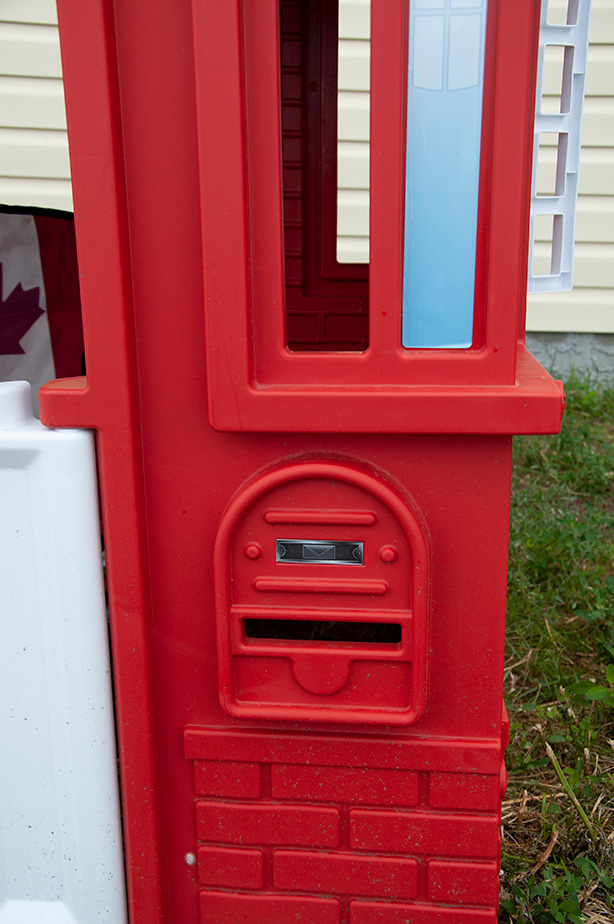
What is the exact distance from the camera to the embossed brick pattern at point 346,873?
1.12 m

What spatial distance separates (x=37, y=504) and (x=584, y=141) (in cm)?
388

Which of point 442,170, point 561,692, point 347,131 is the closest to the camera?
point 442,170

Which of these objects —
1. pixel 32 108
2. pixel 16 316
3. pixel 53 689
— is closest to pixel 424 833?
pixel 53 689

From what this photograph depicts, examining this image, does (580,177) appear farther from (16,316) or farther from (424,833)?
(424,833)

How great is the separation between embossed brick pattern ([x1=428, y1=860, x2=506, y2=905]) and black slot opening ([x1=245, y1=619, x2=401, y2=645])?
395mm

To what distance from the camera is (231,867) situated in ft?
3.76

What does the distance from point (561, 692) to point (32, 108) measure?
3665 mm

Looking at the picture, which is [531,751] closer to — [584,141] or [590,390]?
[590,390]

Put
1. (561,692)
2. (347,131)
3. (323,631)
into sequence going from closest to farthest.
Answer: (323,631) < (561,692) < (347,131)

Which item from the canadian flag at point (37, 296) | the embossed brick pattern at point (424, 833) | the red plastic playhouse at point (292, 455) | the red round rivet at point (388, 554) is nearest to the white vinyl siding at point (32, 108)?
the canadian flag at point (37, 296)

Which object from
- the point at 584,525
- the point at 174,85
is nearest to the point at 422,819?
the point at 174,85

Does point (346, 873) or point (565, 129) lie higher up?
point (565, 129)

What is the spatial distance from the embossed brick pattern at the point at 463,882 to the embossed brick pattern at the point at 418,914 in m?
0.02

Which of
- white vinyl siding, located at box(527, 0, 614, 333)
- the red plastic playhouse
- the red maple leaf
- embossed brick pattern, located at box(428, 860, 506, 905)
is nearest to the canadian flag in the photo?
the red maple leaf
